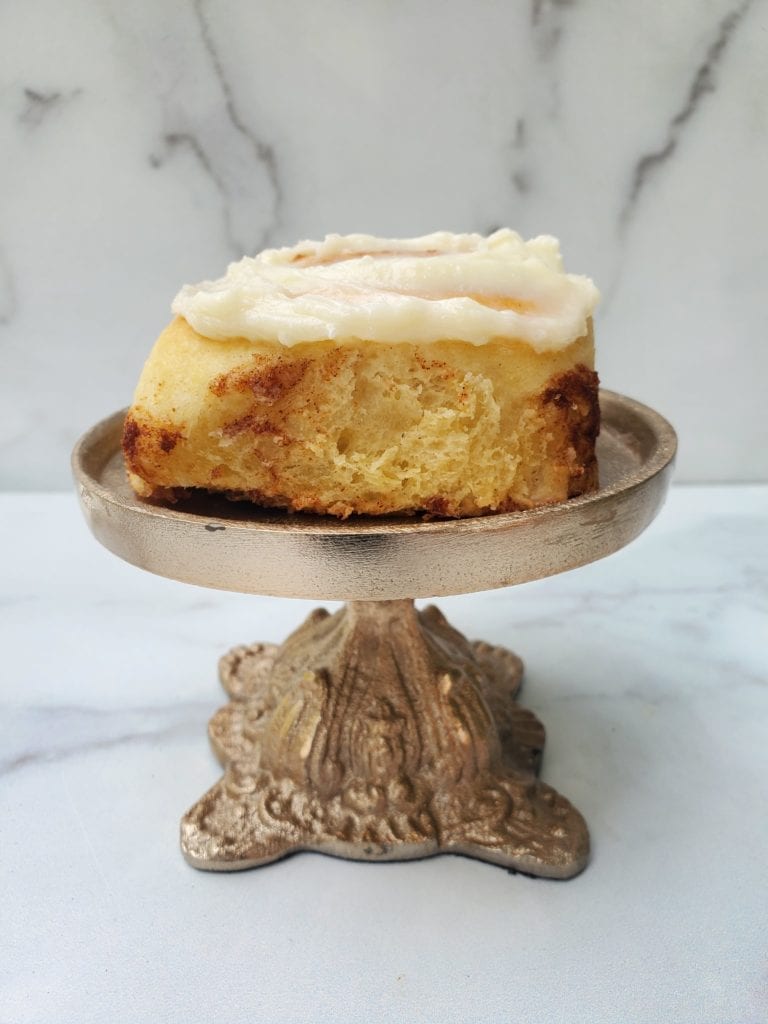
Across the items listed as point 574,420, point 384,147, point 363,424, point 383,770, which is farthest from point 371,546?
point 384,147

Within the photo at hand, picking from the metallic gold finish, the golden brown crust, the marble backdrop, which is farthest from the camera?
the marble backdrop

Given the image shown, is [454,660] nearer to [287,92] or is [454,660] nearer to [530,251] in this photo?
[530,251]

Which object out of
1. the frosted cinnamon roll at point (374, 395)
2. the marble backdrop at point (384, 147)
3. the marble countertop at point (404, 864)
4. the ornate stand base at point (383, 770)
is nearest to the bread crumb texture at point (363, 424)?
the frosted cinnamon roll at point (374, 395)

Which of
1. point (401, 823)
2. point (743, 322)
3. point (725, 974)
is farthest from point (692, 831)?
point (743, 322)

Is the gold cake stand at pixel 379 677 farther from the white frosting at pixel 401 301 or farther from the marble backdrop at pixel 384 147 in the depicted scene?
the marble backdrop at pixel 384 147

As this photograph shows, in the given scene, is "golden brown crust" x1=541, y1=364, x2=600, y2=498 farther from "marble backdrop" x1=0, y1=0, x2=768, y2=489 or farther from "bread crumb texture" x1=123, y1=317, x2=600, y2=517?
"marble backdrop" x1=0, y1=0, x2=768, y2=489

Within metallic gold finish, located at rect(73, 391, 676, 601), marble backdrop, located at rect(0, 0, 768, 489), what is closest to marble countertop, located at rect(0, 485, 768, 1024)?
metallic gold finish, located at rect(73, 391, 676, 601)

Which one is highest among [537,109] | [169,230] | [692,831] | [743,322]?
[537,109]

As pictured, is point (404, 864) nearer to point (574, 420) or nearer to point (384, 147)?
point (574, 420)
